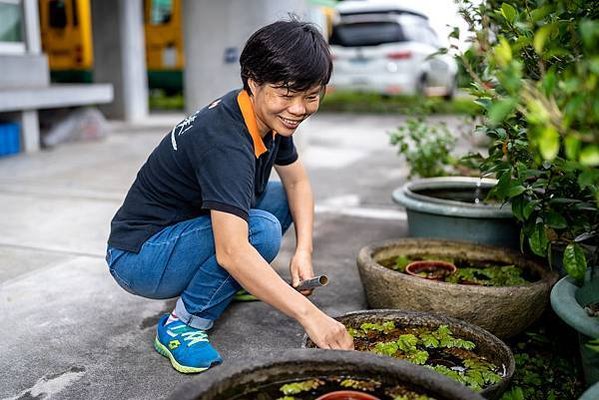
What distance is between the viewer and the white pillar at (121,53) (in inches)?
385

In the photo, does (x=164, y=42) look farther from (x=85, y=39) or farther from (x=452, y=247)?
(x=452, y=247)

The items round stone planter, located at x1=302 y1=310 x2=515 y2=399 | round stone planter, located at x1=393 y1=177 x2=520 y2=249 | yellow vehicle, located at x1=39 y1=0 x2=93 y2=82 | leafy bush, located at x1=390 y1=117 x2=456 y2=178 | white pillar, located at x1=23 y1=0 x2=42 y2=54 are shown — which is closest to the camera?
round stone planter, located at x1=302 y1=310 x2=515 y2=399

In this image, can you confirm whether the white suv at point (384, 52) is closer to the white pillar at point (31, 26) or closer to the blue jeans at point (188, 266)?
the white pillar at point (31, 26)

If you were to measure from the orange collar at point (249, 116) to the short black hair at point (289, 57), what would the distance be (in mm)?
103

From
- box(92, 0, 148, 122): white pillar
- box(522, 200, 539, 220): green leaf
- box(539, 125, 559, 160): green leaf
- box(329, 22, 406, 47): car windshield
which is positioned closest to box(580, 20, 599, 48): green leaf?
box(539, 125, 559, 160): green leaf

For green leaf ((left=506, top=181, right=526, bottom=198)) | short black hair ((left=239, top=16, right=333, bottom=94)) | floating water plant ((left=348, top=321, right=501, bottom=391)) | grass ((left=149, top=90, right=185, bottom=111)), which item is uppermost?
short black hair ((left=239, top=16, right=333, bottom=94))

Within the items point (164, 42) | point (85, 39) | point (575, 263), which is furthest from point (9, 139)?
point (164, 42)

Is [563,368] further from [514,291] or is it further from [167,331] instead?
[167,331]

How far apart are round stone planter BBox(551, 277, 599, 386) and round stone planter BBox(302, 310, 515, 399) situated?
0.18m

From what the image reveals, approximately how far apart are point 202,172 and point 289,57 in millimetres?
397

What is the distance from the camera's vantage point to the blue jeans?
6.89 feet

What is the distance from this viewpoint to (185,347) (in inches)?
82.4

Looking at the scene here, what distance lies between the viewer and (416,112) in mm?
4234

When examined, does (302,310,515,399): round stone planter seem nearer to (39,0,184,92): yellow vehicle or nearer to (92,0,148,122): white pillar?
(92,0,148,122): white pillar
